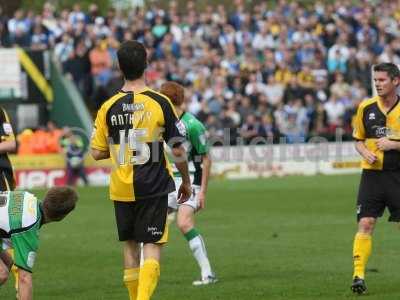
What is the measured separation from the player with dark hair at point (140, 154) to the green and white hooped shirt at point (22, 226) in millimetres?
687

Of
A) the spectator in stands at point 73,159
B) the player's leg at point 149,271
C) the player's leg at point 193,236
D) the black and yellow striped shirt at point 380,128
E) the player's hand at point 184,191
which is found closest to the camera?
the player's leg at point 149,271

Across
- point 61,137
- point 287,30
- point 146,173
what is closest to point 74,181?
point 61,137

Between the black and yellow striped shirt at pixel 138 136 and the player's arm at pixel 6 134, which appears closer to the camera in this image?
the black and yellow striped shirt at pixel 138 136

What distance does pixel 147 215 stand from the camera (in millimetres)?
8875

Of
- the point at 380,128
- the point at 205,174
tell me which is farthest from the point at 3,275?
the point at 380,128

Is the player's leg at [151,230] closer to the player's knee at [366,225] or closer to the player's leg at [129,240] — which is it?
the player's leg at [129,240]

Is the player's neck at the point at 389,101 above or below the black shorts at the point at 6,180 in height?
above

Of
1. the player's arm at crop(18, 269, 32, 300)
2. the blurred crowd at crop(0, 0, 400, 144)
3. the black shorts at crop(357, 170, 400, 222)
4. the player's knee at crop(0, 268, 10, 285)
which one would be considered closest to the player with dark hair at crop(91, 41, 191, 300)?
the player's arm at crop(18, 269, 32, 300)

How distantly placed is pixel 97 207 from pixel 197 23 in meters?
13.2

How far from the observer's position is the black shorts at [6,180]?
11.1 m

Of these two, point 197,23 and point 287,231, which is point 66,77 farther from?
point 287,231

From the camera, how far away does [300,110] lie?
109 feet

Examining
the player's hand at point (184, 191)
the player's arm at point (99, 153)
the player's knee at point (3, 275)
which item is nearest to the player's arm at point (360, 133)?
the player's hand at point (184, 191)

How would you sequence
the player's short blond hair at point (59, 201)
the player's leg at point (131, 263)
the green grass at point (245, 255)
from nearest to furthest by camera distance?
the player's short blond hair at point (59, 201) < the player's leg at point (131, 263) < the green grass at point (245, 255)
